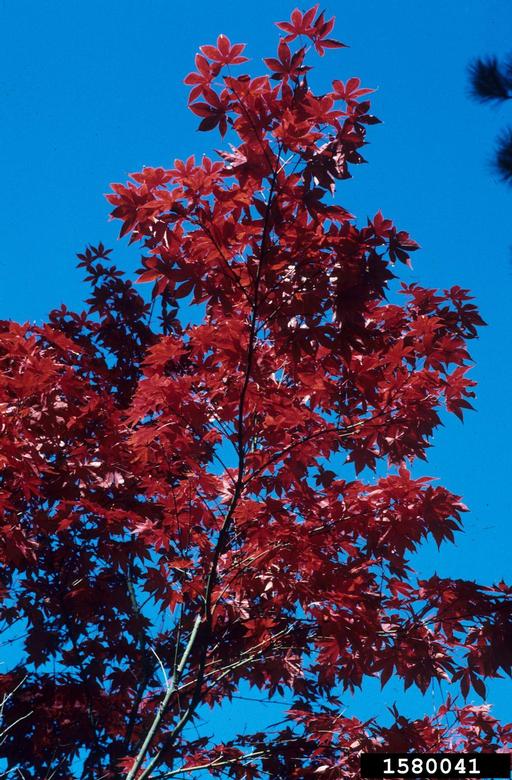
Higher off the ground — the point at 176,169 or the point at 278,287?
the point at 176,169

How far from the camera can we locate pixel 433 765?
409 cm

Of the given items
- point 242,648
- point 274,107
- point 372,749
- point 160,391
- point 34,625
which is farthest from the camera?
point 34,625

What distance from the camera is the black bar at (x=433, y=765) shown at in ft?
13.1

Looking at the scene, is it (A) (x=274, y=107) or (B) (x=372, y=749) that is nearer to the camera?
(A) (x=274, y=107)

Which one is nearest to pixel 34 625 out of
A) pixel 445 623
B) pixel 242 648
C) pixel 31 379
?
pixel 242 648

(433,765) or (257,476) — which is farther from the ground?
(257,476)

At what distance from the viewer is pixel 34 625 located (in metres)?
5.21

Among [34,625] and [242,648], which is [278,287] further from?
[34,625]

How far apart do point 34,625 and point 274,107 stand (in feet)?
13.5

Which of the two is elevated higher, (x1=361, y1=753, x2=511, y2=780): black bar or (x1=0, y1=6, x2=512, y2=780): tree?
(x1=0, y1=6, x2=512, y2=780): tree

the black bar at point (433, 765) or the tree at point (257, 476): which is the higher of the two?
the tree at point (257, 476)

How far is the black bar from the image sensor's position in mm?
4004

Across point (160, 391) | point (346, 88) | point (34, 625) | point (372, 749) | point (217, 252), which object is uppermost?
point (346, 88)

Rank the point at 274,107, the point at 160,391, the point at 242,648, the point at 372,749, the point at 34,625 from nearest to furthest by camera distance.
→ the point at 274,107 → the point at 160,391 → the point at 372,749 → the point at 242,648 → the point at 34,625
